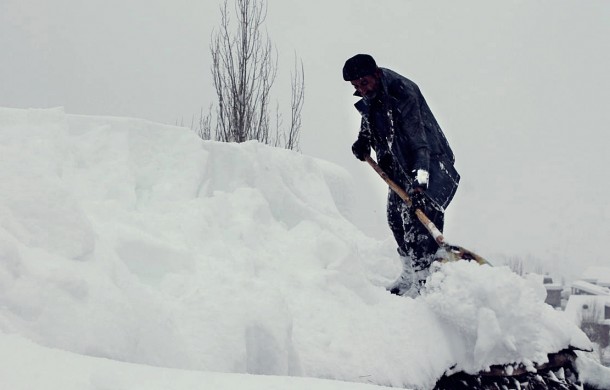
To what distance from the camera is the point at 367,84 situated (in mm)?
3531

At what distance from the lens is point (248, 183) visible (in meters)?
3.80

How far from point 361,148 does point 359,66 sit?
679mm

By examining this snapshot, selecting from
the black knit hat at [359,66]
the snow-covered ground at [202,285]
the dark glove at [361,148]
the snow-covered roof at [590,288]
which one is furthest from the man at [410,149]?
the snow-covered roof at [590,288]

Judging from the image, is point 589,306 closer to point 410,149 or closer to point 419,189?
point 410,149

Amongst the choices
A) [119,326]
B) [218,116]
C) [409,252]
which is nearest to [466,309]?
[409,252]

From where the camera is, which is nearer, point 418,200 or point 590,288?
point 418,200

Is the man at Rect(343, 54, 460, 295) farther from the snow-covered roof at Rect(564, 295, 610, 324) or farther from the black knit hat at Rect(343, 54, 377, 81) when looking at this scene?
the snow-covered roof at Rect(564, 295, 610, 324)

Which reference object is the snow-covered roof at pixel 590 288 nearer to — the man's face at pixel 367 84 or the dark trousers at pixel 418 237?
the dark trousers at pixel 418 237

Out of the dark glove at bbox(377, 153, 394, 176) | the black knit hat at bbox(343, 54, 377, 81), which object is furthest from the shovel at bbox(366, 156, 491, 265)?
the black knit hat at bbox(343, 54, 377, 81)

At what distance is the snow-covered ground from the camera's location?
162 cm

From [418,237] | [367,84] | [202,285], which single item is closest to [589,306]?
[418,237]

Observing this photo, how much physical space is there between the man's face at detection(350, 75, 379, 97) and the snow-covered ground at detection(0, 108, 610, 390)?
0.82 meters

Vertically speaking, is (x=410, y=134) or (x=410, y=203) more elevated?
(x=410, y=134)

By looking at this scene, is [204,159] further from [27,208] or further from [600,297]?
[600,297]
